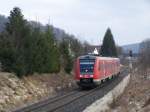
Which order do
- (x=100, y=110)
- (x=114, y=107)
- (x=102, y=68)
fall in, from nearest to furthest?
(x=100, y=110)
(x=114, y=107)
(x=102, y=68)

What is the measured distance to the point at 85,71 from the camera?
4472 centimetres

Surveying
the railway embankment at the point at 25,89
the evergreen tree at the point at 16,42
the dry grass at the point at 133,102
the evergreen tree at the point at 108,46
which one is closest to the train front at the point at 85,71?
the railway embankment at the point at 25,89

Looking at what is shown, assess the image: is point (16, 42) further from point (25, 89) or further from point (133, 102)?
point (133, 102)

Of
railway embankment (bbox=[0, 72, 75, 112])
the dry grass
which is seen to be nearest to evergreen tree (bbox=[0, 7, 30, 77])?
railway embankment (bbox=[0, 72, 75, 112])

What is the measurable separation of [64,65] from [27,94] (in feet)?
82.1

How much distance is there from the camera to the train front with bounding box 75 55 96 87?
44.4 m

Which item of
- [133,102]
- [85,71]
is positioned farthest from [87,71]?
[133,102]

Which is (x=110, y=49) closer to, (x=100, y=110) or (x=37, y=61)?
(x=37, y=61)

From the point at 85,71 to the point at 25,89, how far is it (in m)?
9.93

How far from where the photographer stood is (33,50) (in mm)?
42781

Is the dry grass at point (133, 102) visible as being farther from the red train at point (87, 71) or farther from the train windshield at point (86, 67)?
the train windshield at point (86, 67)

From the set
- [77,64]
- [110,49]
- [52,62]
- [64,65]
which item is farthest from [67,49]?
[110,49]

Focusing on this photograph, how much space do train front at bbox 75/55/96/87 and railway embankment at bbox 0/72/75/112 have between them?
205 centimetres

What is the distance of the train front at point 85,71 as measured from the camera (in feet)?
146
